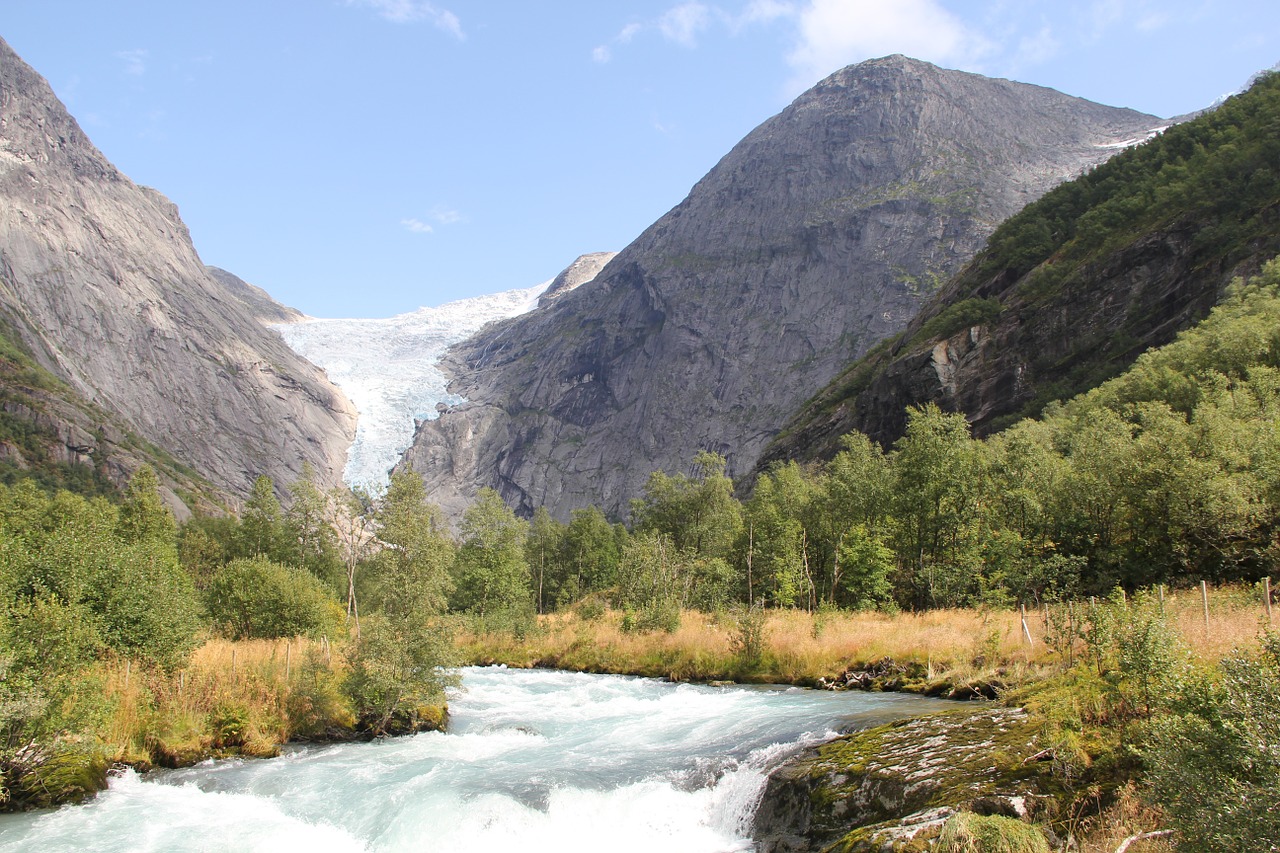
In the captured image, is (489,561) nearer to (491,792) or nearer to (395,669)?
(395,669)

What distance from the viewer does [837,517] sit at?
4478 centimetres

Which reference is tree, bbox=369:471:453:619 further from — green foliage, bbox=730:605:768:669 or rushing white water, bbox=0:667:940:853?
green foliage, bbox=730:605:768:669

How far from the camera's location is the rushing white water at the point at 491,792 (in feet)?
43.9

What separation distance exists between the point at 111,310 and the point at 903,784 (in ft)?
656

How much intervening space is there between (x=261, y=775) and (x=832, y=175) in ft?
668

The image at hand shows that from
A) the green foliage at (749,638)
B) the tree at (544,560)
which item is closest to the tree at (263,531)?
the tree at (544,560)

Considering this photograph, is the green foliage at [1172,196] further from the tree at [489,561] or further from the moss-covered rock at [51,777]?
the moss-covered rock at [51,777]

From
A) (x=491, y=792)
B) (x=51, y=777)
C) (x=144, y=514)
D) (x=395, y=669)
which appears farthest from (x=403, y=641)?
(x=144, y=514)

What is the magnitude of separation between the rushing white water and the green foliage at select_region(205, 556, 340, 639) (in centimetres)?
1582

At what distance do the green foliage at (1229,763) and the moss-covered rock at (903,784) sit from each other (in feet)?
8.27

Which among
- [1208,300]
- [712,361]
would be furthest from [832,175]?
[1208,300]

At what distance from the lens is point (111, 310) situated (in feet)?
558

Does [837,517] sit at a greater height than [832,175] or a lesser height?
lesser

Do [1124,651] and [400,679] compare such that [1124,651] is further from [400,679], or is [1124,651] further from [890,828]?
[400,679]
